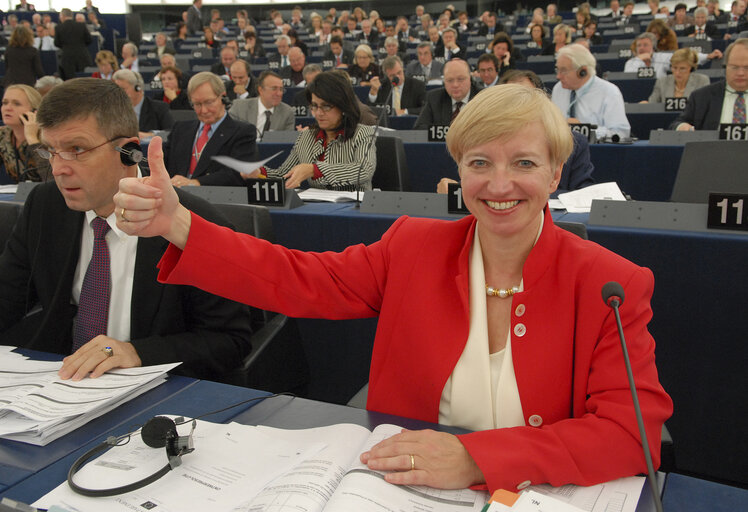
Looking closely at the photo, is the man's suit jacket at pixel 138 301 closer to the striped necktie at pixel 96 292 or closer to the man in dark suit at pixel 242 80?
the striped necktie at pixel 96 292

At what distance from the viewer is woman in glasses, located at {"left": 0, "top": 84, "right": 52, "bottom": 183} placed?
3279mm

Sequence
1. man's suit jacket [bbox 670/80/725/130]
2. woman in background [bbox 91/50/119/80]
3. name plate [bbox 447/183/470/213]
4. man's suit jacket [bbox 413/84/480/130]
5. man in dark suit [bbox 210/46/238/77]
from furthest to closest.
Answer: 1. man in dark suit [bbox 210/46/238/77]
2. woman in background [bbox 91/50/119/80]
3. man's suit jacket [bbox 413/84/480/130]
4. man's suit jacket [bbox 670/80/725/130]
5. name plate [bbox 447/183/470/213]

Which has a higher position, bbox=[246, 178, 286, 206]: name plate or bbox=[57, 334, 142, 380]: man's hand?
bbox=[246, 178, 286, 206]: name plate

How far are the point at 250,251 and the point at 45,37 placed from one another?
41.4ft

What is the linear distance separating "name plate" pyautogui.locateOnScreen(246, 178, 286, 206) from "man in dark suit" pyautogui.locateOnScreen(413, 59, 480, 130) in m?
2.16

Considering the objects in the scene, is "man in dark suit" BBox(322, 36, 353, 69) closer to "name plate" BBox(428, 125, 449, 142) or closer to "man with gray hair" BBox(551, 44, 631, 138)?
"man with gray hair" BBox(551, 44, 631, 138)

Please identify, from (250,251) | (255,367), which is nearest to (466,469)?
(250,251)

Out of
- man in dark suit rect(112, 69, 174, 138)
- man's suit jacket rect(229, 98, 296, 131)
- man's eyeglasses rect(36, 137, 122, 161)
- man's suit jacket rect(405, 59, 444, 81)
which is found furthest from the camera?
man's suit jacket rect(405, 59, 444, 81)

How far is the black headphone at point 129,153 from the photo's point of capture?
A: 1.43 meters

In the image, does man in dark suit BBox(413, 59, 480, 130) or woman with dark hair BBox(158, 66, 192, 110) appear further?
woman with dark hair BBox(158, 66, 192, 110)

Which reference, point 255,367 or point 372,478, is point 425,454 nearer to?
point 372,478

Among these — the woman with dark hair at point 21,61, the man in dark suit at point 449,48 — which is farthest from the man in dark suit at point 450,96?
the woman with dark hair at point 21,61

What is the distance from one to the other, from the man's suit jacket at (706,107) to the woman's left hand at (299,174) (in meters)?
2.56

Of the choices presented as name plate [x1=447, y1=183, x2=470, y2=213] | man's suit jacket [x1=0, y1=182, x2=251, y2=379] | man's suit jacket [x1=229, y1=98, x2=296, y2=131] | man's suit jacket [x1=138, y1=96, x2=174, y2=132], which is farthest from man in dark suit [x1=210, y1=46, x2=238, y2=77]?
man's suit jacket [x1=0, y1=182, x2=251, y2=379]
